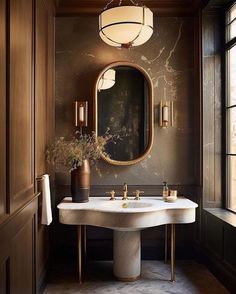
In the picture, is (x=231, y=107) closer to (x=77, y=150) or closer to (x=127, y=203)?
(x=127, y=203)

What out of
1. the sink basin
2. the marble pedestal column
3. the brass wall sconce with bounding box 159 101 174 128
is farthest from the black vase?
the brass wall sconce with bounding box 159 101 174 128

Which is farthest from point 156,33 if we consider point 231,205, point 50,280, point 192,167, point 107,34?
point 50,280

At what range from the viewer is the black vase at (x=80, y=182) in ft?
10.2

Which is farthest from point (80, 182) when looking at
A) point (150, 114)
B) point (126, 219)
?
point (150, 114)

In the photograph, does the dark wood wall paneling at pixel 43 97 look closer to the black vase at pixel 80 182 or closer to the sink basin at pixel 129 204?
the black vase at pixel 80 182

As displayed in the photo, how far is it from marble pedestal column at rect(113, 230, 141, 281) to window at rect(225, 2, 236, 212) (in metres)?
1.06

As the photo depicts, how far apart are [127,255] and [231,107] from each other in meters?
1.81

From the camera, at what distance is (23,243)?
→ 2037 mm

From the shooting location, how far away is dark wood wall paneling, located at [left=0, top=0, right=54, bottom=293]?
1.60 meters

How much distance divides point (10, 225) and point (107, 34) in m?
A: 1.68

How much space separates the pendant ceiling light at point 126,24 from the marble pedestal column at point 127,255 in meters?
1.73

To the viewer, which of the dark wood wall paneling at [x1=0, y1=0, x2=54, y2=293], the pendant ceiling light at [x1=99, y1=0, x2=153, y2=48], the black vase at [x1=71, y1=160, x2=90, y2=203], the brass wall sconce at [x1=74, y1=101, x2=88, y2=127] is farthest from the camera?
the brass wall sconce at [x1=74, y1=101, x2=88, y2=127]

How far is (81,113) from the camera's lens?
11.2 feet

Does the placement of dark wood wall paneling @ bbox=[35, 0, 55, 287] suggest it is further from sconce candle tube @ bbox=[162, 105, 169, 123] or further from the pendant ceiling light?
sconce candle tube @ bbox=[162, 105, 169, 123]
